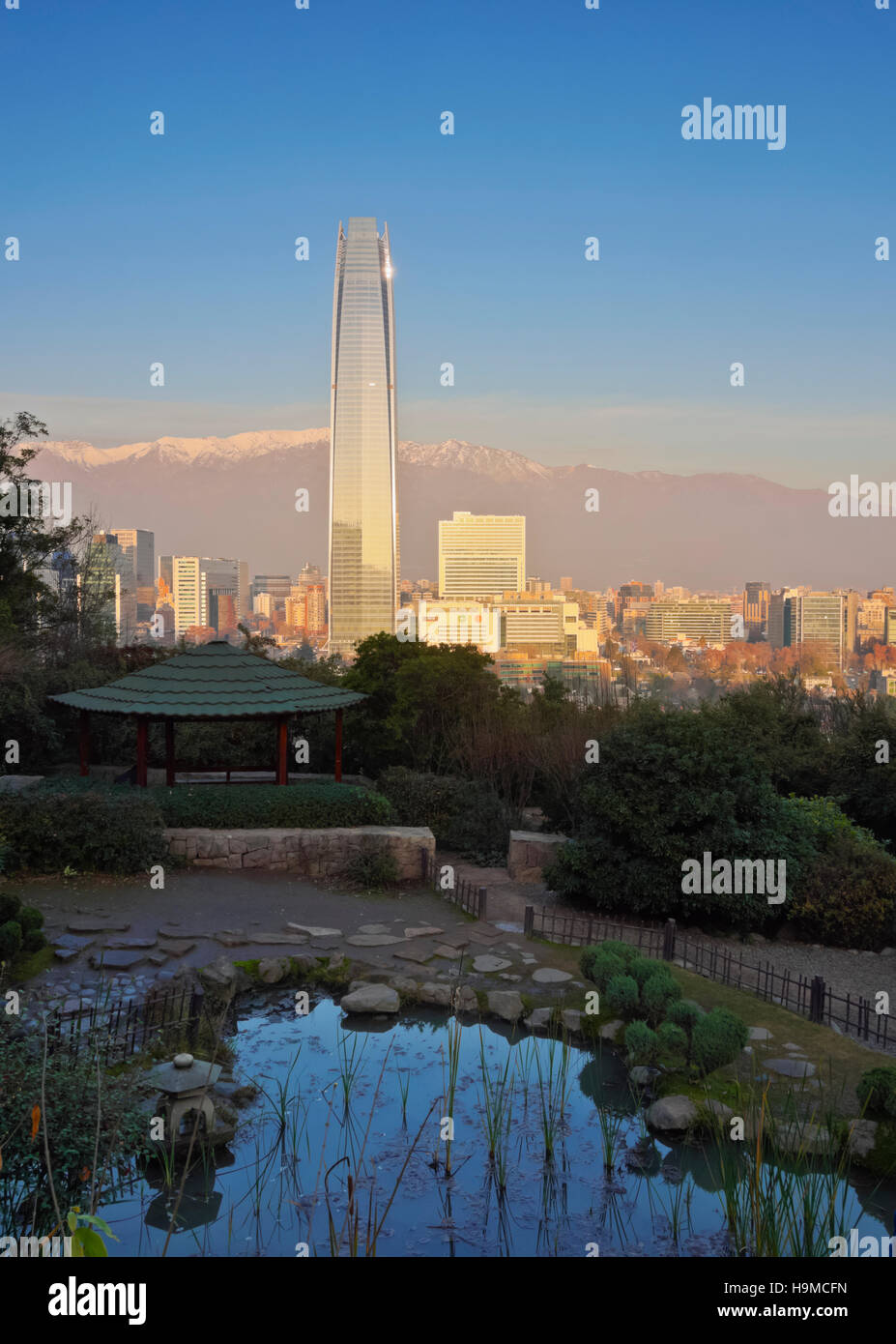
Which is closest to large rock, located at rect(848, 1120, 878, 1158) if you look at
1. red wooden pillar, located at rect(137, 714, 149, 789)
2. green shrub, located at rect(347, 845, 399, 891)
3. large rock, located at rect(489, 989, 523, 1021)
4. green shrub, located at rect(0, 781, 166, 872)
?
large rock, located at rect(489, 989, 523, 1021)

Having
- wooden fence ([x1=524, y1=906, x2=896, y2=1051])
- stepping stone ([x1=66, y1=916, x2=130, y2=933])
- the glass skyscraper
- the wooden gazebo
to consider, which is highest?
the glass skyscraper

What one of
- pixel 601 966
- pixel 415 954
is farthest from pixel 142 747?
pixel 601 966

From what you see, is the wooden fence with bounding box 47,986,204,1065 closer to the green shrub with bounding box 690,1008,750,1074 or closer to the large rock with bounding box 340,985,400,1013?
the large rock with bounding box 340,985,400,1013

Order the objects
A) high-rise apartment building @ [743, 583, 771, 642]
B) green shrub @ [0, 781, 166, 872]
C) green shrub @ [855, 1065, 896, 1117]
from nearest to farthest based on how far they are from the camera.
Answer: green shrub @ [855, 1065, 896, 1117], green shrub @ [0, 781, 166, 872], high-rise apartment building @ [743, 583, 771, 642]

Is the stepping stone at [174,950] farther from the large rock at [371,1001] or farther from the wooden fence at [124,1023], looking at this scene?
the large rock at [371,1001]

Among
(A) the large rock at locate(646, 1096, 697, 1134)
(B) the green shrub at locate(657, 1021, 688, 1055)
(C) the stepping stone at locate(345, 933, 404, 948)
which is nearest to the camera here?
(A) the large rock at locate(646, 1096, 697, 1134)
